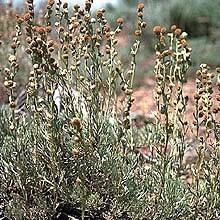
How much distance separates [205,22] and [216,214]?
5.57 meters

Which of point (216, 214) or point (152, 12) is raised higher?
point (152, 12)

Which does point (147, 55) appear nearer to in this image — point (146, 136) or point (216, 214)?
point (146, 136)

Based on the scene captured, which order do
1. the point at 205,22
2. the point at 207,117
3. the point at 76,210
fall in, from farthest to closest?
the point at 205,22, the point at 76,210, the point at 207,117

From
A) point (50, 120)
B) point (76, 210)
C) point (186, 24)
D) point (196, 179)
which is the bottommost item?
Answer: point (76, 210)

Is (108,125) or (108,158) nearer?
(108,158)

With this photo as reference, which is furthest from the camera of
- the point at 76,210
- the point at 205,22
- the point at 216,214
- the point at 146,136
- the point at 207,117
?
the point at 205,22

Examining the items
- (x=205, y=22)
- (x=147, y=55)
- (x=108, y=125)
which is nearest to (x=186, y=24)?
(x=205, y=22)

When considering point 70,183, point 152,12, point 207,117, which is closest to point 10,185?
point 70,183

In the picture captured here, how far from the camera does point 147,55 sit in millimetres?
7230

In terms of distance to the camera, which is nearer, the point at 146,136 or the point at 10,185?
Answer: the point at 10,185

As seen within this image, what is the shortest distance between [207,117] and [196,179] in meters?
0.25

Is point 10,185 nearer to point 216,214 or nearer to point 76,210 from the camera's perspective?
point 76,210

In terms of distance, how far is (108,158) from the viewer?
6.59ft

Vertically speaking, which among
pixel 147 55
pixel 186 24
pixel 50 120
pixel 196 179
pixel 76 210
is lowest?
pixel 76 210
